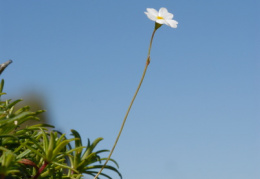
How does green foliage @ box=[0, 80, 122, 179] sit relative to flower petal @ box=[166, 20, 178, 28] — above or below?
below

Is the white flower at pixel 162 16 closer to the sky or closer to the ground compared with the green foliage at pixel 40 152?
closer to the sky

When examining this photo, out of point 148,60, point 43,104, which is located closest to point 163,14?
point 148,60

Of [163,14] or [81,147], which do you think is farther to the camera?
[81,147]

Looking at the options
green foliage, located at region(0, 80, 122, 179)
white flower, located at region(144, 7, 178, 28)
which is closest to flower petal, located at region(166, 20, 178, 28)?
white flower, located at region(144, 7, 178, 28)

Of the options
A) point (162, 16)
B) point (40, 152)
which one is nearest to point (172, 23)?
point (162, 16)

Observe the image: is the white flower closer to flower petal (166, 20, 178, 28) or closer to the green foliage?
flower petal (166, 20, 178, 28)

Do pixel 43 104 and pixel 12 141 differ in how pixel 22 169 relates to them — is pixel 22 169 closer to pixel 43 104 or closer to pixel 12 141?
pixel 12 141

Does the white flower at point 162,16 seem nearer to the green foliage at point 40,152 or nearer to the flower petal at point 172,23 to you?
the flower petal at point 172,23

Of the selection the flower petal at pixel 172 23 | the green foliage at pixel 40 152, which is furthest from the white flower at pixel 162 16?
the green foliage at pixel 40 152
